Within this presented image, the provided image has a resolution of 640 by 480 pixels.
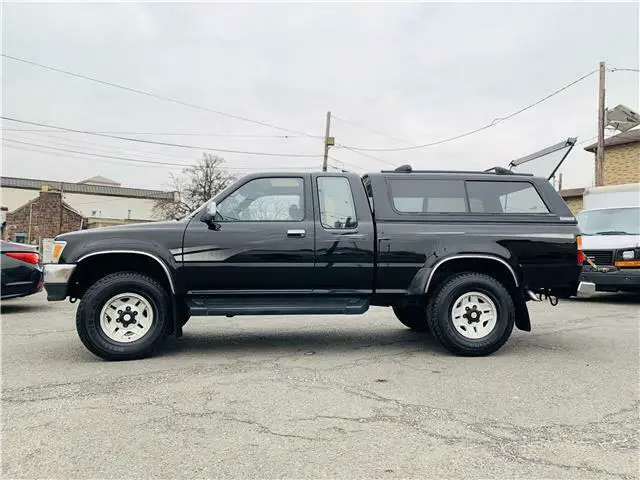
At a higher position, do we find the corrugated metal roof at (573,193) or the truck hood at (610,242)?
the corrugated metal roof at (573,193)

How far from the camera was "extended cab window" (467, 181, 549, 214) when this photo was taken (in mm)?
5656

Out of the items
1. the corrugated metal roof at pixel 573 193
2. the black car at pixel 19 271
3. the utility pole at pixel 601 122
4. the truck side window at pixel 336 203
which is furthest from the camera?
the corrugated metal roof at pixel 573 193

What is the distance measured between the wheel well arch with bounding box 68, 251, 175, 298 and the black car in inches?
143

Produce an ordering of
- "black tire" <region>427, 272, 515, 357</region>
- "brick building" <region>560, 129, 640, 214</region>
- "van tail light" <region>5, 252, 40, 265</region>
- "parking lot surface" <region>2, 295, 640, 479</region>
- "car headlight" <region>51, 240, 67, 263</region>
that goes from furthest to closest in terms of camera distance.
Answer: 1. "brick building" <region>560, 129, 640, 214</region>
2. "van tail light" <region>5, 252, 40, 265</region>
3. "black tire" <region>427, 272, 515, 357</region>
4. "car headlight" <region>51, 240, 67, 263</region>
5. "parking lot surface" <region>2, 295, 640, 479</region>

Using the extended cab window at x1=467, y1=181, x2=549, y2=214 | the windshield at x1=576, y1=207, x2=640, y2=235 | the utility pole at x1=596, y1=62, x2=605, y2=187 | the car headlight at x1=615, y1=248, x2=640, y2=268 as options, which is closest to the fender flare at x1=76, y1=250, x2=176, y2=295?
the extended cab window at x1=467, y1=181, x2=549, y2=214

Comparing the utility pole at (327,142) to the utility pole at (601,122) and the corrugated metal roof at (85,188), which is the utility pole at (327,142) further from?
the corrugated metal roof at (85,188)

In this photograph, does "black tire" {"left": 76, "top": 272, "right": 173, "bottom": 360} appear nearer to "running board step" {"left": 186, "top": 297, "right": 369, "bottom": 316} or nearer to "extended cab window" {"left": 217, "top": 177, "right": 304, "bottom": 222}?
"running board step" {"left": 186, "top": 297, "right": 369, "bottom": 316}

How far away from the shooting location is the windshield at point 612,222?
1009 cm

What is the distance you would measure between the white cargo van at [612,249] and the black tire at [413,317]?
3.36m

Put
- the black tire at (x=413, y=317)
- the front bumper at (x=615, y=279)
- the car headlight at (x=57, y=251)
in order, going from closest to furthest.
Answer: the car headlight at (x=57, y=251), the black tire at (x=413, y=317), the front bumper at (x=615, y=279)

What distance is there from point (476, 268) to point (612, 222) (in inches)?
256

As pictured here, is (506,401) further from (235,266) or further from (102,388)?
(102,388)

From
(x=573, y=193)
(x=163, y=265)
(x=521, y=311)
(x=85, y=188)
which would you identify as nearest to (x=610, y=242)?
(x=521, y=311)

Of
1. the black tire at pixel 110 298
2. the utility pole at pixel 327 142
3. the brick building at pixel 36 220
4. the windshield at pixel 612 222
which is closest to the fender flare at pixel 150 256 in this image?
the black tire at pixel 110 298
